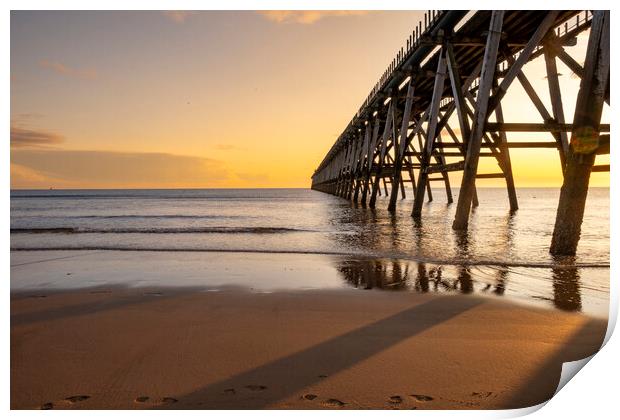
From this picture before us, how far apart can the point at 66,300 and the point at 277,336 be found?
2.25m

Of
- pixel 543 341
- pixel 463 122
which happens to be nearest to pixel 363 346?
pixel 543 341

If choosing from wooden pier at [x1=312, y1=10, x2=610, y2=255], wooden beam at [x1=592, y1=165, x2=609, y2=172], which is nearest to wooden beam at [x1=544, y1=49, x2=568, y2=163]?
wooden pier at [x1=312, y1=10, x2=610, y2=255]

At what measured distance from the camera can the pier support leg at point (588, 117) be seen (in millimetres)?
4969

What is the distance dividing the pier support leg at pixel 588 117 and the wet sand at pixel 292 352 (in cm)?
259

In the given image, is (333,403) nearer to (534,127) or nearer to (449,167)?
(534,127)

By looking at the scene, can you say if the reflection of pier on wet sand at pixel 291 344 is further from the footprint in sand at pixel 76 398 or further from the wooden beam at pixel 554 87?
the wooden beam at pixel 554 87

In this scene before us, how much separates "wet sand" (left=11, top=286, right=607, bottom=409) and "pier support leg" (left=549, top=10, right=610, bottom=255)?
8.50 feet

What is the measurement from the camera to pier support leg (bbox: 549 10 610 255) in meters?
4.97

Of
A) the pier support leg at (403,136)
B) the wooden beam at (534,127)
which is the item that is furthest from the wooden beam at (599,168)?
the pier support leg at (403,136)

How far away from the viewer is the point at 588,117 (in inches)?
201

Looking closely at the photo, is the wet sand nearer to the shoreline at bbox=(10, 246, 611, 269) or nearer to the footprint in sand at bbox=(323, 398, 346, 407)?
the footprint in sand at bbox=(323, 398, 346, 407)

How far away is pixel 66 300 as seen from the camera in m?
3.75
